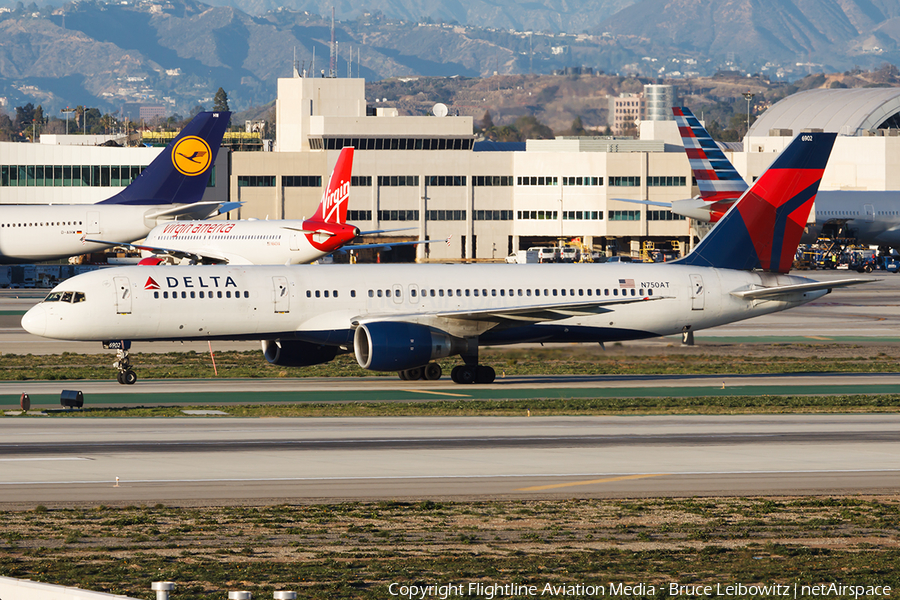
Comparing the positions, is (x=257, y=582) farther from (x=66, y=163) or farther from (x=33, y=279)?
(x=66, y=163)

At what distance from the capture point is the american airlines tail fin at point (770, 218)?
47.5 meters

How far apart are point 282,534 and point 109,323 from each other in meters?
23.5

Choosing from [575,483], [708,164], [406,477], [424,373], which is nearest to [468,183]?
[708,164]

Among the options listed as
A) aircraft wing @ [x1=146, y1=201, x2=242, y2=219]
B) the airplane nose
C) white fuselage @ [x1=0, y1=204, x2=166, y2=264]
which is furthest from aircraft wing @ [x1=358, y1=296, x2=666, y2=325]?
white fuselage @ [x1=0, y1=204, x2=166, y2=264]

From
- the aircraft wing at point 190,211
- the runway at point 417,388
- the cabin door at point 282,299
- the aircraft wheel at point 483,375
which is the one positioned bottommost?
the runway at point 417,388

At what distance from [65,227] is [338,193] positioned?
22272 mm

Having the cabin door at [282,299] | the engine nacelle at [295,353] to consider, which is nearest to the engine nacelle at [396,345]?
the engine nacelle at [295,353]

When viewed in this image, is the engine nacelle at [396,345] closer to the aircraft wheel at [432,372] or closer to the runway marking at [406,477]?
the aircraft wheel at [432,372]

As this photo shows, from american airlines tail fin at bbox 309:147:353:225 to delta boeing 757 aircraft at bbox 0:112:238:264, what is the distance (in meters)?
9.99

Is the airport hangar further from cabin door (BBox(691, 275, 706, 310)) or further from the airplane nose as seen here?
cabin door (BBox(691, 275, 706, 310))

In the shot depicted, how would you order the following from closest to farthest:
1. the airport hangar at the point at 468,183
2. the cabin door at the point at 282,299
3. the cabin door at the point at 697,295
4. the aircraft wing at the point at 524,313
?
the aircraft wing at the point at 524,313, the cabin door at the point at 282,299, the cabin door at the point at 697,295, the airport hangar at the point at 468,183

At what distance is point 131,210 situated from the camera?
303 ft

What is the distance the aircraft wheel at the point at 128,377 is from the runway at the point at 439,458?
9595mm

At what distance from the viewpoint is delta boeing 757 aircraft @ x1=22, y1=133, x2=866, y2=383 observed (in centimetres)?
4184
